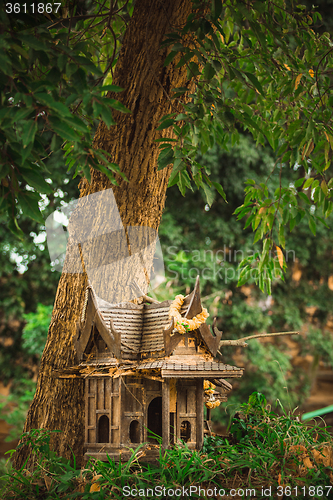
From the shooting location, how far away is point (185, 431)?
101 inches

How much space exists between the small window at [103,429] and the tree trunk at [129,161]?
203 mm

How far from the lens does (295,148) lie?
296 centimetres

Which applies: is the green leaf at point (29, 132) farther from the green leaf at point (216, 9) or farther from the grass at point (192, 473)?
the grass at point (192, 473)

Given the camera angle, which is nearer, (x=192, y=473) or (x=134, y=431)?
(x=192, y=473)

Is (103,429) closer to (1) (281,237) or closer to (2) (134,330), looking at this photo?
(2) (134,330)

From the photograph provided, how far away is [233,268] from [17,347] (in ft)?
13.3

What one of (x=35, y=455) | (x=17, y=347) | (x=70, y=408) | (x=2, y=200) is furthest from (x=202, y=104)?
(x=17, y=347)

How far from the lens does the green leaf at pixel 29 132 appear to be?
161 cm

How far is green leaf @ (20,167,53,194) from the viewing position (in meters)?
1.80

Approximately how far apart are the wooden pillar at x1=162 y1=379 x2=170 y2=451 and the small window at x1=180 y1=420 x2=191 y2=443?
186mm

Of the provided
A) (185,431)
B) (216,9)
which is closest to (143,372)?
(185,431)

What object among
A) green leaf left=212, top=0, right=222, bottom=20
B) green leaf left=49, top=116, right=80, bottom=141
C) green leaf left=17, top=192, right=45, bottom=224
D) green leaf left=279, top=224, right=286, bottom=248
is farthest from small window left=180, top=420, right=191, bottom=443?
green leaf left=212, top=0, right=222, bottom=20

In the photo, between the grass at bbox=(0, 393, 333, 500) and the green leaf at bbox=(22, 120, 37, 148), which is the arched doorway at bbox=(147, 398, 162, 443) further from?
the green leaf at bbox=(22, 120, 37, 148)

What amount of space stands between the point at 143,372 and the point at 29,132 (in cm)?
144
